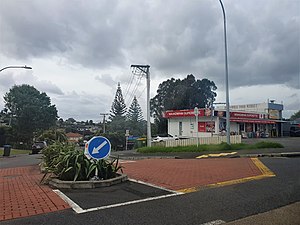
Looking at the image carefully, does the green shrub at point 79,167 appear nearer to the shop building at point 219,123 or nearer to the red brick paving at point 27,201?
the red brick paving at point 27,201

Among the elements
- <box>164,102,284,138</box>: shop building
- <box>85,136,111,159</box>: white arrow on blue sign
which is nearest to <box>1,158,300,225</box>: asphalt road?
<box>85,136,111,159</box>: white arrow on blue sign

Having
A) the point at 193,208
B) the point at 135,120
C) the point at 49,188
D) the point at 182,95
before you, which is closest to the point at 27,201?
the point at 49,188

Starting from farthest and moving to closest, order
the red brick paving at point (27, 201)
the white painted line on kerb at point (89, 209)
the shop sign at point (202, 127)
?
the shop sign at point (202, 127) < the white painted line on kerb at point (89, 209) < the red brick paving at point (27, 201)

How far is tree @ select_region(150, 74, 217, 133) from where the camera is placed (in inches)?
2265

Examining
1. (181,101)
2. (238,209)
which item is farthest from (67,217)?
(181,101)

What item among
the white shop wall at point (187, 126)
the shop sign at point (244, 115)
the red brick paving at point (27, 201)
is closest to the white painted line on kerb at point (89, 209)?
the red brick paving at point (27, 201)

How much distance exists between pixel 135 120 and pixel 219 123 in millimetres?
35177

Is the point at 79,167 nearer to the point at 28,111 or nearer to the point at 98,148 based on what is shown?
the point at 98,148

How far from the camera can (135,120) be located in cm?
7325

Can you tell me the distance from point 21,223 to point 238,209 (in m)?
3.70

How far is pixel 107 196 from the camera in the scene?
6484mm

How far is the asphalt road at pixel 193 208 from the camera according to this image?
4809 mm

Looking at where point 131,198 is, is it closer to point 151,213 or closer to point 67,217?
point 151,213

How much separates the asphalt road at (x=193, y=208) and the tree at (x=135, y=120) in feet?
191
